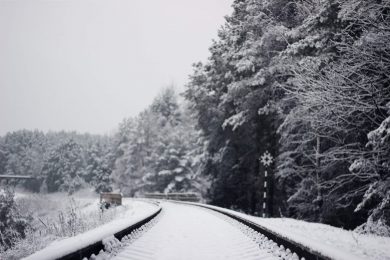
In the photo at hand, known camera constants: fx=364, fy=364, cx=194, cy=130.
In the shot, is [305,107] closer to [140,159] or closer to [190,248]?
[190,248]

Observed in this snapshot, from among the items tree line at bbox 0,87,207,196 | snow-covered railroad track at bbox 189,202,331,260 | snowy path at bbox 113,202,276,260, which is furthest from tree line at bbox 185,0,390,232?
tree line at bbox 0,87,207,196

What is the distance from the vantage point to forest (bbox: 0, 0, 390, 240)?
396 inches

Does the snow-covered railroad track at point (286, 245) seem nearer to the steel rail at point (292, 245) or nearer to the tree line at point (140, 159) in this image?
the steel rail at point (292, 245)

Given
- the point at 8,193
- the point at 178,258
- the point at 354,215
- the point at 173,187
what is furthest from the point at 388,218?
the point at 173,187

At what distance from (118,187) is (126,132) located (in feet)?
45.1

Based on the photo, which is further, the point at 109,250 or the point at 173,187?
the point at 173,187

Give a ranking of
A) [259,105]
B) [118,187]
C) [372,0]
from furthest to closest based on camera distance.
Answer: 1. [118,187]
2. [259,105]
3. [372,0]

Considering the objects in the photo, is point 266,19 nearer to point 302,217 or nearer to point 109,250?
point 302,217

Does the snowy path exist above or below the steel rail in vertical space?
below

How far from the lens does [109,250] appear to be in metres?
5.82

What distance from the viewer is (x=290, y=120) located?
51.4 ft

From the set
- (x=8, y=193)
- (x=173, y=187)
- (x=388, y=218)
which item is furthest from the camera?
(x=173, y=187)

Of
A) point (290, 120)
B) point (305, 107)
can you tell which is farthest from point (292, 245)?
point (290, 120)

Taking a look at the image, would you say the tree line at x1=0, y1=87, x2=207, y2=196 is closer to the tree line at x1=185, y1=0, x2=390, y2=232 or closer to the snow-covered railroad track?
the tree line at x1=185, y1=0, x2=390, y2=232
